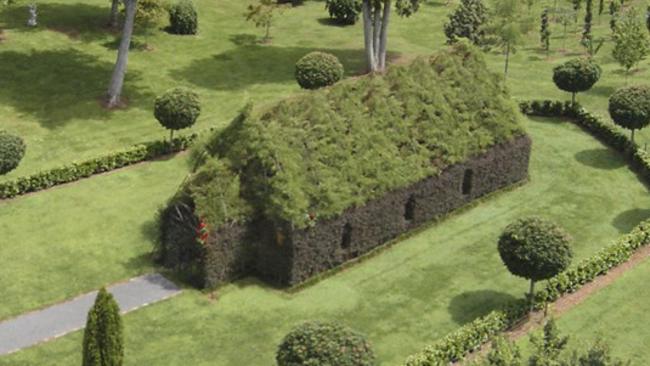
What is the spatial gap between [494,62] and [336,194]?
31.8 meters

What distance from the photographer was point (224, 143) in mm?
37406

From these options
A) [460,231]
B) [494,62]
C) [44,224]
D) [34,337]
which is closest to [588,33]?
[494,62]

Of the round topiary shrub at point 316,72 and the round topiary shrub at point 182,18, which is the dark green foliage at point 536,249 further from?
the round topiary shrub at point 182,18

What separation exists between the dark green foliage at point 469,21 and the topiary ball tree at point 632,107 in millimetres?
18923

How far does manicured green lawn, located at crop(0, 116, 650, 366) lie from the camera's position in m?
32.9

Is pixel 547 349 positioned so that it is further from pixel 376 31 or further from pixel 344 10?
pixel 344 10

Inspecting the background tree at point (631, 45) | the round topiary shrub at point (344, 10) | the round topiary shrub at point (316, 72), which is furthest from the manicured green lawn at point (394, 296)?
the round topiary shrub at point (344, 10)

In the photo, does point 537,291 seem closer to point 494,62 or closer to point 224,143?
point 224,143

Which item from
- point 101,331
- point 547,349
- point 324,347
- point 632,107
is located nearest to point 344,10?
point 632,107

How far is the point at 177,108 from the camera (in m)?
46.3

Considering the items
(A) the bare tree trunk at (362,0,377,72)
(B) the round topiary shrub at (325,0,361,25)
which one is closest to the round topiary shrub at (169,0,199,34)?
(B) the round topiary shrub at (325,0,361,25)

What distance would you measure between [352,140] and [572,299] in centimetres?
1108

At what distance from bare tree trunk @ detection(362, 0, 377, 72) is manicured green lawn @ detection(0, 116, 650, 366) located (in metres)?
16.7

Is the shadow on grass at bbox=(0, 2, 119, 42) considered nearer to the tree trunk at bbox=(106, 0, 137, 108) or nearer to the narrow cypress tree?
the tree trunk at bbox=(106, 0, 137, 108)
